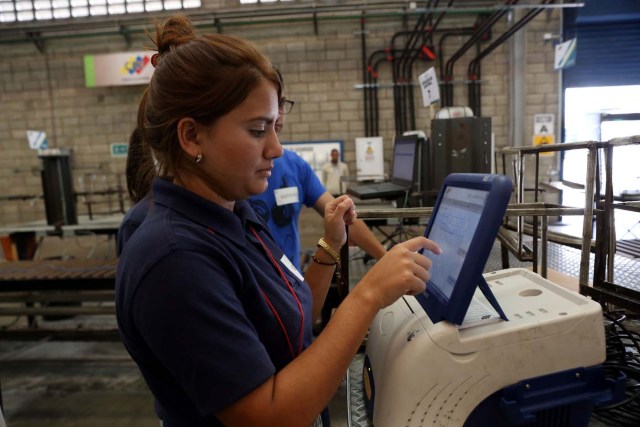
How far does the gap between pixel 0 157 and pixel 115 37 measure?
8.05 ft

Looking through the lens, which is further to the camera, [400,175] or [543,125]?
[543,125]

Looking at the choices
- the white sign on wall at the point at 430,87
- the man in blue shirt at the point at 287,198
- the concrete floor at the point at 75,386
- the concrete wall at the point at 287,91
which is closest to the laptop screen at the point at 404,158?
the white sign on wall at the point at 430,87

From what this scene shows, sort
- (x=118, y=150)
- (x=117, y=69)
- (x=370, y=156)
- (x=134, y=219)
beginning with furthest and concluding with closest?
1. (x=118, y=150)
2. (x=117, y=69)
3. (x=370, y=156)
4. (x=134, y=219)

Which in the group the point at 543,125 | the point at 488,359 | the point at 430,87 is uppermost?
the point at 430,87

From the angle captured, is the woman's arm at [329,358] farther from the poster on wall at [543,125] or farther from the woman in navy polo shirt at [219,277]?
the poster on wall at [543,125]

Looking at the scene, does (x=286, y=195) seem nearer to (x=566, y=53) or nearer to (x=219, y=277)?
(x=219, y=277)

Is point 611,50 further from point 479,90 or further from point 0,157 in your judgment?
point 0,157

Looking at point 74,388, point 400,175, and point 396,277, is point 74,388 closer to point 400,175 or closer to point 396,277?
point 400,175

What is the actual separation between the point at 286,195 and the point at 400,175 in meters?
1.24

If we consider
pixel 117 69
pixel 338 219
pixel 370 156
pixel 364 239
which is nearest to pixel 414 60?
pixel 370 156

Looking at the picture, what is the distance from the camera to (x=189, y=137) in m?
0.60

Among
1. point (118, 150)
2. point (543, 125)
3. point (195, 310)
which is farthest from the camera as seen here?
point (118, 150)

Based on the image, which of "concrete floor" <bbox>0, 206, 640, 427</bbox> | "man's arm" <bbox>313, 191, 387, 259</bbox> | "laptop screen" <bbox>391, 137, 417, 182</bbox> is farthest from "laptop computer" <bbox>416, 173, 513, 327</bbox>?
"laptop screen" <bbox>391, 137, 417, 182</bbox>

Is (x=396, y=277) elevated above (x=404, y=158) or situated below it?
below
